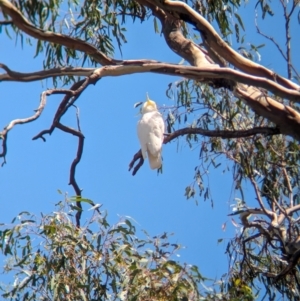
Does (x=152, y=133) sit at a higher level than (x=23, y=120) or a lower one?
higher

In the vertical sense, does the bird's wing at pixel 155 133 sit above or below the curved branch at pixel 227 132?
above

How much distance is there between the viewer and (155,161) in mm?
4348

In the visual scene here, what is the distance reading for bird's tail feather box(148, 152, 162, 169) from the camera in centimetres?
Answer: 430

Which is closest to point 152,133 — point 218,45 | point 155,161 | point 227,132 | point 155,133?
point 155,133

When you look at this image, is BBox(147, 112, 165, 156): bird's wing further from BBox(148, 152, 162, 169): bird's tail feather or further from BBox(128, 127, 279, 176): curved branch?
BBox(128, 127, 279, 176): curved branch

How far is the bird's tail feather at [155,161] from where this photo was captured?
14.1ft

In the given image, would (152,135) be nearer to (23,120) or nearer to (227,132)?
(227,132)

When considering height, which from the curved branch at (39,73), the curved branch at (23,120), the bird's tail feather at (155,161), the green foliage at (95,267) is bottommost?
the green foliage at (95,267)

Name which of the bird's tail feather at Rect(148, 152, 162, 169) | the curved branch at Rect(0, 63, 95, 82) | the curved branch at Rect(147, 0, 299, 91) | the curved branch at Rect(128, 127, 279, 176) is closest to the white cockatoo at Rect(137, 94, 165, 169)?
the bird's tail feather at Rect(148, 152, 162, 169)

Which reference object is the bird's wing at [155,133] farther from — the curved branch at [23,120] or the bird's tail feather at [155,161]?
the curved branch at [23,120]

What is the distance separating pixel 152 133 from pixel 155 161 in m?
0.17

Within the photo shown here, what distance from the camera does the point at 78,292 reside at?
3.17 metres

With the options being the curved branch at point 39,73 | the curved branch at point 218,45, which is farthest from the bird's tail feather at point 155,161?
the curved branch at point 39,73

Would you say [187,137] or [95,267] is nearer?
[95,267]
